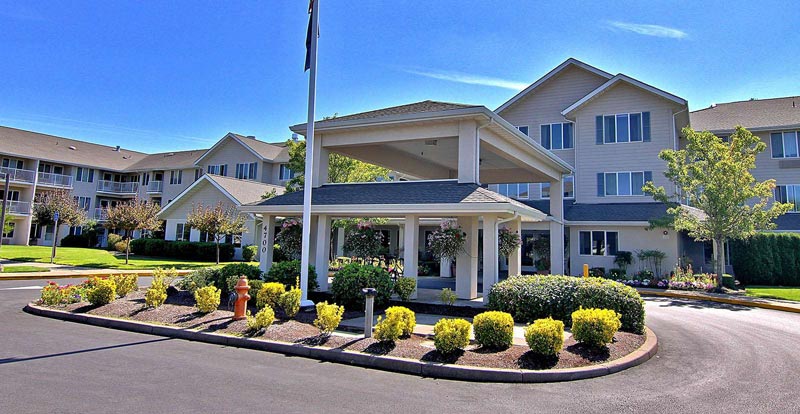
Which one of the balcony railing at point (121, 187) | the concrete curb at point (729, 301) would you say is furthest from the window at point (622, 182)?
the balcony railing at point (121, 187)

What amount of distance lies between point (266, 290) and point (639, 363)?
763 centimetres

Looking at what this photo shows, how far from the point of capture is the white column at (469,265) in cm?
1334

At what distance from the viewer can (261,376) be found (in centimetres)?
628

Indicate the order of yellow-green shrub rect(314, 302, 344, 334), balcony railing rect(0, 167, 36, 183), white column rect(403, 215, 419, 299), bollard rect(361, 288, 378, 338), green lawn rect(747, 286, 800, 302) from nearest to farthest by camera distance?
1. yellow-green shrub rect(314, 302, 344, 334)
2. bollard rect(361, 288, 378, 338)
3. white column rect(403, 215, 419, 299)
4. green lawn rect(747, 286, 800, 302)
5. balcony railing rect(0, 167, 36, 183)

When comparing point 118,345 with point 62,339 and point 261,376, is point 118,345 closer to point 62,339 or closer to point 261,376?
point 62,339

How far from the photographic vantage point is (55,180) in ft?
130

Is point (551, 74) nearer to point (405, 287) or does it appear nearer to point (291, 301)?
point (405, 287)

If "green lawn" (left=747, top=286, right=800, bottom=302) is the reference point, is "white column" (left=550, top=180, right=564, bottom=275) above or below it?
above

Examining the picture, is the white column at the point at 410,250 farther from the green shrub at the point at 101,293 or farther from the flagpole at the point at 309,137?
the green shrub at the point at 101,293

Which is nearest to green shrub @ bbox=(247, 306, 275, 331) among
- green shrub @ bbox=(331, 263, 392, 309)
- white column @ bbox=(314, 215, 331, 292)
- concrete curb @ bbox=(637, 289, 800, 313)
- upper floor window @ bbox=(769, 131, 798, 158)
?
green shrub @ bbox=(331, 263, 392, 309)

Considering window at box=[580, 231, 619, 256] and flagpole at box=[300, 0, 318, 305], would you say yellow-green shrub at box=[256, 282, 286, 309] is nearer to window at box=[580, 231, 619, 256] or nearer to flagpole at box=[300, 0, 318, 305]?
flagpole at box=[300, 0, 318, 305]

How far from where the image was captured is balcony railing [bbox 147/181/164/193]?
4360 cm

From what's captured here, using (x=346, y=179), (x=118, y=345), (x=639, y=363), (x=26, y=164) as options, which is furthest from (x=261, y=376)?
(x=26, y=164)

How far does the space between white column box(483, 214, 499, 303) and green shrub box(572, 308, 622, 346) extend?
4.08 m
